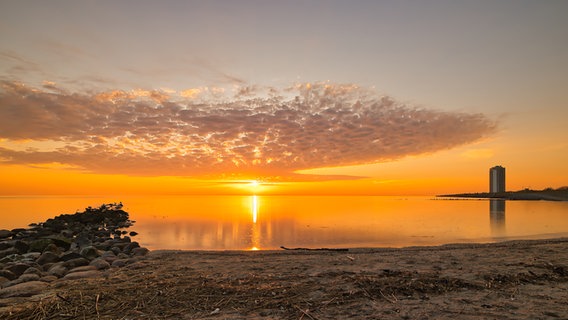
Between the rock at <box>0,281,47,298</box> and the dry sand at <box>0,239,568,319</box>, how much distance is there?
0.27m

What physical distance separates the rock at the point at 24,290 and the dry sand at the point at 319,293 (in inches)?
10.8

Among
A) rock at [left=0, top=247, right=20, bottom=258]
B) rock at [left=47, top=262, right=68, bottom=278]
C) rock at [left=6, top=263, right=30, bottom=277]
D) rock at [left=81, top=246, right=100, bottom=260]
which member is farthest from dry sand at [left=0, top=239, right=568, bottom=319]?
rock at [left=0, top=247, right=20, bottom=258]

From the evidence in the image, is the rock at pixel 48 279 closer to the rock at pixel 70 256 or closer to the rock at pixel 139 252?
the rock at pixel 70 256

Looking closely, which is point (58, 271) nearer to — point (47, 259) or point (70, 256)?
point (70, 256)

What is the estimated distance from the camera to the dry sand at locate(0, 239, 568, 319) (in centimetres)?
609

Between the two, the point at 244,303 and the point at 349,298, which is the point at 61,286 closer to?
the point at 244,303

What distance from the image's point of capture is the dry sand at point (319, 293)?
6.09m

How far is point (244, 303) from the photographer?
6.75 metres

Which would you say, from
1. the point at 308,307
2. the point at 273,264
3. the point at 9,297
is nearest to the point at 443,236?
the point at 273,264

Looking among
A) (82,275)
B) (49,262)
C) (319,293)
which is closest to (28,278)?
(82,275)

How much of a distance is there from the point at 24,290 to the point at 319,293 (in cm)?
711

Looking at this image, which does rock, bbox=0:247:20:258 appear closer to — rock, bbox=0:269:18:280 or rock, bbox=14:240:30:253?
rock, bbox=14:240:30:253

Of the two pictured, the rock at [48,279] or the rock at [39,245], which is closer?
the rock at [48,279]

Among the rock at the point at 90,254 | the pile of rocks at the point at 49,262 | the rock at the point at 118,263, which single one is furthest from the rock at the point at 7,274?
the rock at the point at 90,254
